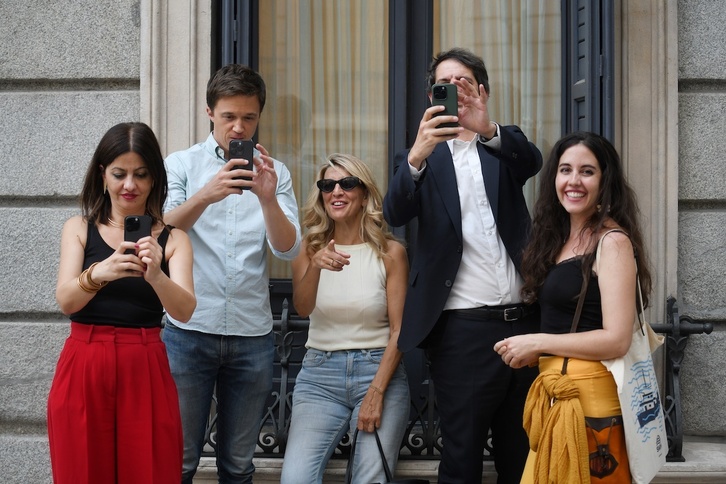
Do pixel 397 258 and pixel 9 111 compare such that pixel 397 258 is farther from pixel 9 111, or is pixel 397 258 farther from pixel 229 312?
pixel 9 111

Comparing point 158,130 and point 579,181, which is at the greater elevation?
point 158,130

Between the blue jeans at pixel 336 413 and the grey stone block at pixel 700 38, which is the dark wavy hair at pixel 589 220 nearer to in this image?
the blue jeans at pixel 336 413

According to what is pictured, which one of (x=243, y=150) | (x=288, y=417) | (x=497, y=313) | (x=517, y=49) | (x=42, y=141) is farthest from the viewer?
(x=517, y=49)

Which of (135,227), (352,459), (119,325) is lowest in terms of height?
(352,459)

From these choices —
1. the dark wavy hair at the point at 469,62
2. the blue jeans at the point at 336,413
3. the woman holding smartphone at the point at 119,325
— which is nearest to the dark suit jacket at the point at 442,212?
the dark wavy hair at the point at 469,62

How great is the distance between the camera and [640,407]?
3326 mm

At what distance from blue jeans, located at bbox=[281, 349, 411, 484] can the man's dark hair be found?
4.12ft

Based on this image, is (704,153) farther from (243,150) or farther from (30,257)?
(30,257)

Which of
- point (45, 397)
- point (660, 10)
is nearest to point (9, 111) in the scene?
point (45, 397)

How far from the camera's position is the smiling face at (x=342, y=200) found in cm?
436

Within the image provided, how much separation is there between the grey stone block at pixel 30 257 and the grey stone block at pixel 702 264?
3313 mm

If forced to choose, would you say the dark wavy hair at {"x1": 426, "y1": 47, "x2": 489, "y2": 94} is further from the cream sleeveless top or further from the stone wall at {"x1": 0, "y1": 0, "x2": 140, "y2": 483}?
the stone wall at {"x1": 0, "y1": 0, "x2": 140, "y2": 483}

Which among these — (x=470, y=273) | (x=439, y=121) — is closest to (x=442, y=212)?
(x=470, y=273)

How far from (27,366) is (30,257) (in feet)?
1.96
